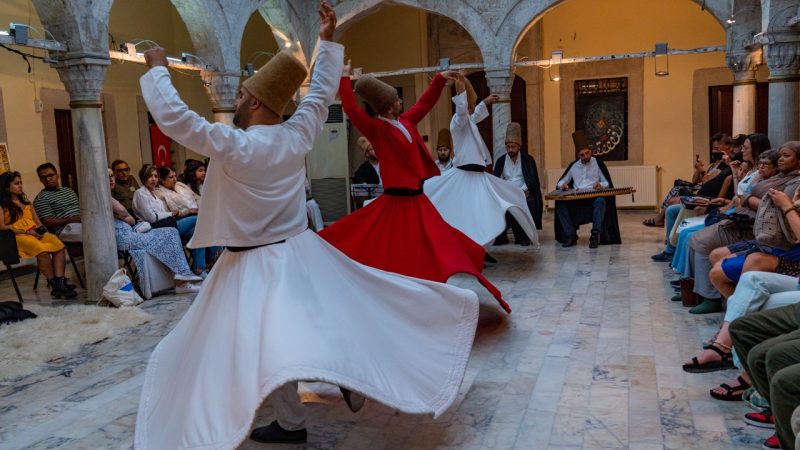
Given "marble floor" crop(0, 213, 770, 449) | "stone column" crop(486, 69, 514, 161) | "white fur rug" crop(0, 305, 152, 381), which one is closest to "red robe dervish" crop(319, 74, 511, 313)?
"marble floor" crop(0, 213, 770, 449)

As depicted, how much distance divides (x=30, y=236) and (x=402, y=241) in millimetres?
4420

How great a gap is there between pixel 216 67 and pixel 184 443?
7471 mm

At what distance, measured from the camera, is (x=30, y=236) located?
292 inches

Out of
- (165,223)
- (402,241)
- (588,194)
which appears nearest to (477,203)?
(588,194)

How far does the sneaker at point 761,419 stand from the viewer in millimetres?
3309

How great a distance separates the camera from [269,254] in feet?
9.88

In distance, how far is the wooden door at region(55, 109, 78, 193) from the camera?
1045cm

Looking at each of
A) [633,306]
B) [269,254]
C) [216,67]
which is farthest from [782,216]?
[216,67]

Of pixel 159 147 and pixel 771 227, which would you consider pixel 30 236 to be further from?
pixel 771 227

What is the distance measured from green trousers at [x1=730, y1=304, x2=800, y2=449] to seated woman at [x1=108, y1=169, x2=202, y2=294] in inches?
209

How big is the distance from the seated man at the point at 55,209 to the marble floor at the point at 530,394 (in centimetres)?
209

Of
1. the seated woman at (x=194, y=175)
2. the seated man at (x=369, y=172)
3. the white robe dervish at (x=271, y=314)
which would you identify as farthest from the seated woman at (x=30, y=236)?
the white robe dervish at (x=271, y=314)

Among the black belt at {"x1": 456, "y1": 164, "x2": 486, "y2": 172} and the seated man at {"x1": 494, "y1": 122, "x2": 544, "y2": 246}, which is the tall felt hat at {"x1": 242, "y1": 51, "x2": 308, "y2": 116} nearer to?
the black belt at {"x1": 456, "y1": 164, "x2": 486, "y2": 172}

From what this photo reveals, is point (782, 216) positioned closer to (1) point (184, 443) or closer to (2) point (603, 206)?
(1) point (184, 443)
